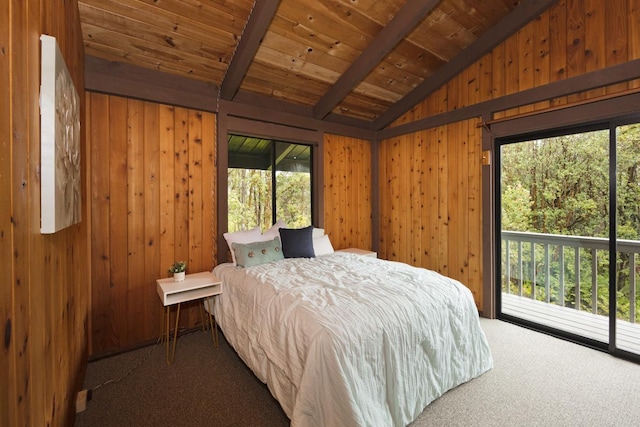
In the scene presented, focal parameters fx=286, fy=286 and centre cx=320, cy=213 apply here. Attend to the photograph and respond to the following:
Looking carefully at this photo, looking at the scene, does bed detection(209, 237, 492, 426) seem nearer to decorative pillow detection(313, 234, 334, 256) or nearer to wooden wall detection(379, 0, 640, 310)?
decorative pillow detection(313, 234, 334, 256)

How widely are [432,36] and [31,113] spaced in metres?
3.22

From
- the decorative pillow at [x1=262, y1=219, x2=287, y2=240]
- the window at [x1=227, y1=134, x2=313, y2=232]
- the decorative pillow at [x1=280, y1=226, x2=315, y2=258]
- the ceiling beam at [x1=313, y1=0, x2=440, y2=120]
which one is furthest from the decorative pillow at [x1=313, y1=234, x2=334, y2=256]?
the ceiling beam at [x1=313, y1=0, x2=440, y2=120]

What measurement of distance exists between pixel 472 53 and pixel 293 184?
8.23 feet

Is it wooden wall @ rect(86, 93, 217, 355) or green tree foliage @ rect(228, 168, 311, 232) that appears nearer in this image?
wooden wall @ rect(86, 93, 217, 355)

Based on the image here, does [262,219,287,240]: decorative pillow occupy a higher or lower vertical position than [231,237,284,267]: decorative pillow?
higher

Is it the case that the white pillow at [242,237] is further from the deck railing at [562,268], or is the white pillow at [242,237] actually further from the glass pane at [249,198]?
the deck railing at [562,268]

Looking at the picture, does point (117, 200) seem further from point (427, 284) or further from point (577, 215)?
point (577, 215)

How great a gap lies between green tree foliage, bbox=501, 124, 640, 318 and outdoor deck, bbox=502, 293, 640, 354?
0.11m

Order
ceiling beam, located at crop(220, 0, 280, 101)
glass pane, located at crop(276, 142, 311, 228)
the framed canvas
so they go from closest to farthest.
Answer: the framed canvas → ceiling beam, located at crop(220, 0, 280, 101) → glass pane, located at crop(276, 142, 311, 228)

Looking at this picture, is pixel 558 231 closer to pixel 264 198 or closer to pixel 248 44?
pixel 264 198

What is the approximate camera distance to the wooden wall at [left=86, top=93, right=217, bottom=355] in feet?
8.01

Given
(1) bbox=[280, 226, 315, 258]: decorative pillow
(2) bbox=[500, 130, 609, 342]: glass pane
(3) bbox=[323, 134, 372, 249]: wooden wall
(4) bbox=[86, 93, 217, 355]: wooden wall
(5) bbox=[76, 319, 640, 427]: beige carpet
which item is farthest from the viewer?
(3) bbox=[323, 134, 372, 249]: wooden wall

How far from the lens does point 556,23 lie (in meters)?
2.62

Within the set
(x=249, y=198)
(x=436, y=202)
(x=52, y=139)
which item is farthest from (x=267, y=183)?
(x=52, y=139)
